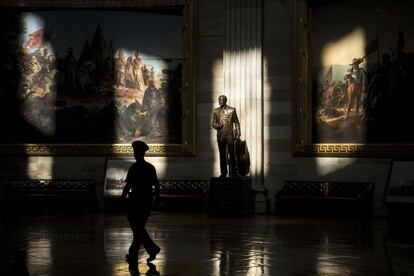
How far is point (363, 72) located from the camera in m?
20.2

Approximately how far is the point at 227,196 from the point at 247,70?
371cm

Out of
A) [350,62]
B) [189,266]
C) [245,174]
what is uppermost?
[350,62]

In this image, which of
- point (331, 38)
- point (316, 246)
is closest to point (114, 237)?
point (316, 246)

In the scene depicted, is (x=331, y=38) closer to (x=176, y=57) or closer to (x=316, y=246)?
(x=176, y=57)

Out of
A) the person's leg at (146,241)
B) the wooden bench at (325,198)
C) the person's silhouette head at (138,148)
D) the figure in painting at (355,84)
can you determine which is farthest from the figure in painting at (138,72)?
the person's leg at (146,241)

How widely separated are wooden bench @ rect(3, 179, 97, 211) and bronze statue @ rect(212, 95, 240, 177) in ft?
13.8

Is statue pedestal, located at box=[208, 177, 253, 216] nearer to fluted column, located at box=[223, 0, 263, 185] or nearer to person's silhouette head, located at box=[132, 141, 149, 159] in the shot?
fluted column, located at box=[223, 0, 263, 185]

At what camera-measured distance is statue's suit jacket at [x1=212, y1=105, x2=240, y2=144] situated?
1881cm

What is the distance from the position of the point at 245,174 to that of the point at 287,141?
150cm

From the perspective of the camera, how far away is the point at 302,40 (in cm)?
2038

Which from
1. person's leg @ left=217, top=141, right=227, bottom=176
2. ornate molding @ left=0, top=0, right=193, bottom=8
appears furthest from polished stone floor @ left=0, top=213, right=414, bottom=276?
ornate molding @ left=0, top=0, right=193, bottom=8

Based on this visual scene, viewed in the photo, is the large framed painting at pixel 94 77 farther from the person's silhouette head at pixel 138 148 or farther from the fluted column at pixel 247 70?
the person's silhouette head at pixel 138 148

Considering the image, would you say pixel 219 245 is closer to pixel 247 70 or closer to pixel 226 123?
pixel 226 123

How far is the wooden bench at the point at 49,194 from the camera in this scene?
20969 mm
